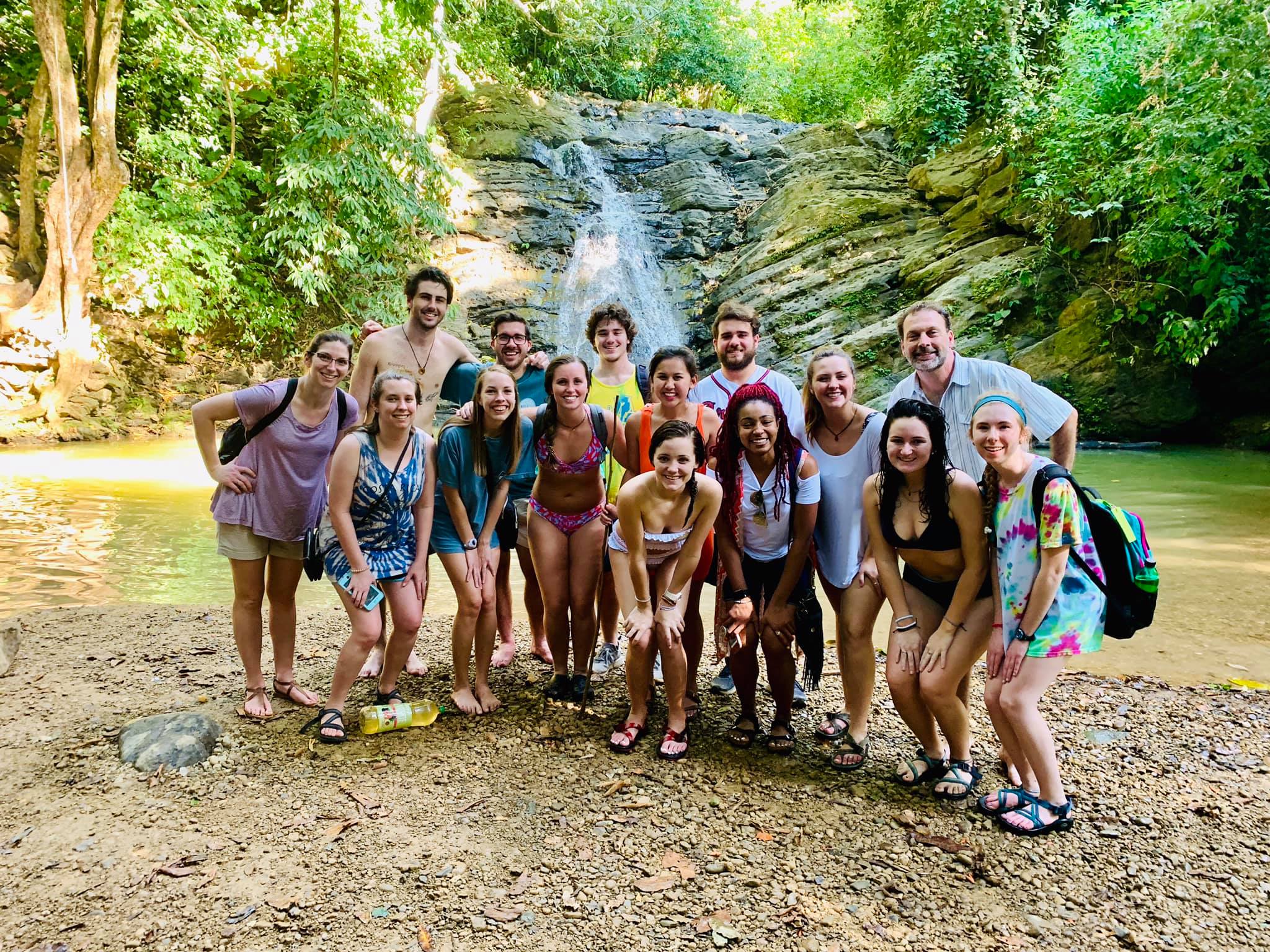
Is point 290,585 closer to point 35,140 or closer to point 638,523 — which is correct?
point 638,523

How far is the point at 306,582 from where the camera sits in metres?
6.43

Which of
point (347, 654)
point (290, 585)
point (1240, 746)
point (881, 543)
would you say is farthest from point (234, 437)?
point (1240, 746)

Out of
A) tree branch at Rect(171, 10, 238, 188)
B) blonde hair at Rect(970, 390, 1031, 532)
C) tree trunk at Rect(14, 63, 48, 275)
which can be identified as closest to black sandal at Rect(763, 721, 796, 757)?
blonde hair at Rect(970, 390, 1031, 532)

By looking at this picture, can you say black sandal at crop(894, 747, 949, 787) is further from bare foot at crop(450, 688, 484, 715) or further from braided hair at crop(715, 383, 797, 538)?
bare foot at crop(450, 688, 484, 715)

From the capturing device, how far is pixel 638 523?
336 cm

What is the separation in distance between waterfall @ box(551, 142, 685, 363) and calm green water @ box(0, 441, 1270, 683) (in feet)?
25.9

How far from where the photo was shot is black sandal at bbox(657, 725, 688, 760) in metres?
3.34

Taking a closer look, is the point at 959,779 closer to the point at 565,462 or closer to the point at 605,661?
the point at 605,661

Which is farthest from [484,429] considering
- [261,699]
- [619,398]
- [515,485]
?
[261,699]

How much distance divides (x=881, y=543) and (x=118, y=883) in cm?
298

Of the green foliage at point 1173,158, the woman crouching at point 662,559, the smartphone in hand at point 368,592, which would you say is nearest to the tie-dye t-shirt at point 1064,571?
the woman crouching at point 662,559

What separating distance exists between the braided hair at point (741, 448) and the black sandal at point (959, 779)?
1.23 metres

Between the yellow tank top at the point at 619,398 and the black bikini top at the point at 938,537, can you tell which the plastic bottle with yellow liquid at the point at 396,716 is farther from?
the black bikini top at the point at 938,537

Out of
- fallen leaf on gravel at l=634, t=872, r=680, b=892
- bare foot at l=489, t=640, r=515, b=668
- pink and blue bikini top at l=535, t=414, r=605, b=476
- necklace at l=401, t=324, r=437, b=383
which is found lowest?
fallen leaf on gravel at l=634, t=872, r=680, b=892
